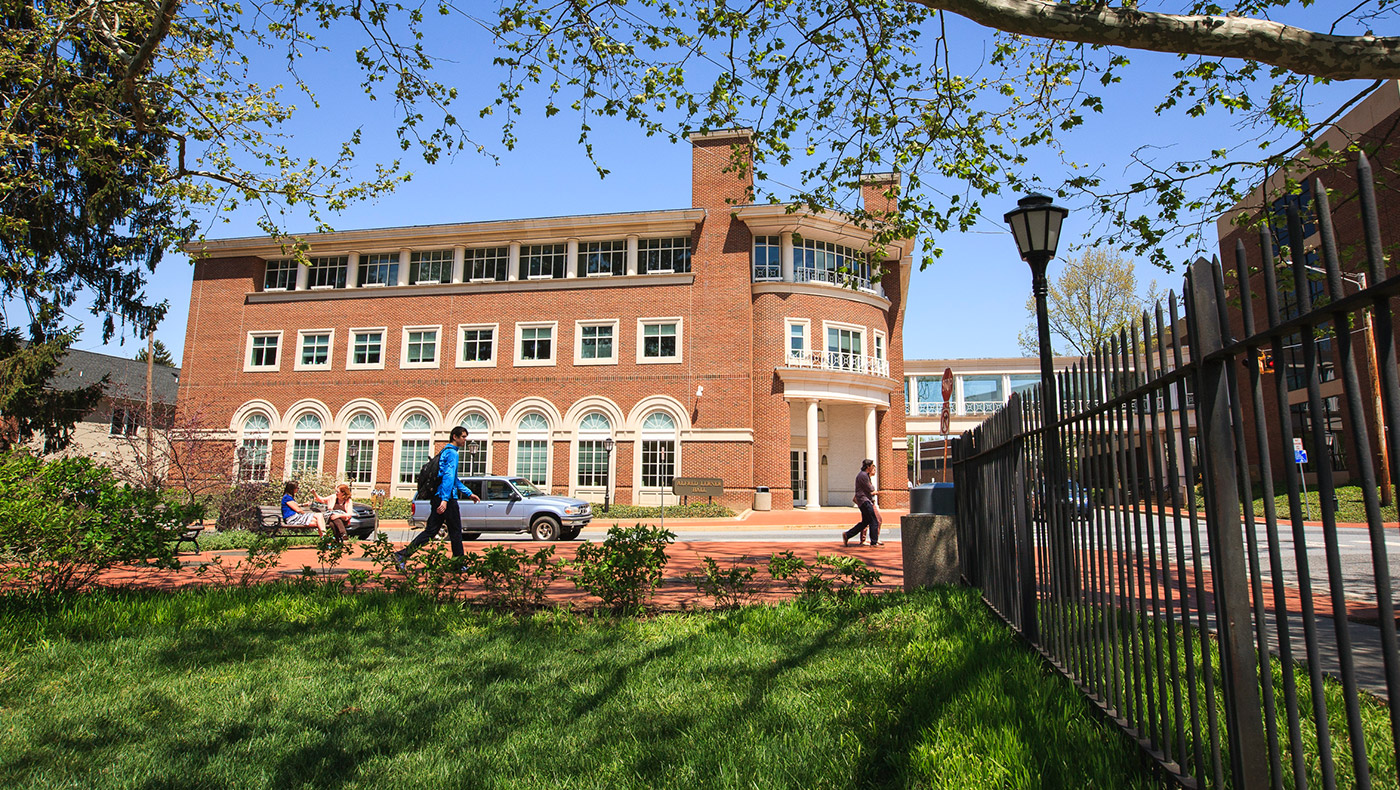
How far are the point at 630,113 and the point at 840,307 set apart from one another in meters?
23.7

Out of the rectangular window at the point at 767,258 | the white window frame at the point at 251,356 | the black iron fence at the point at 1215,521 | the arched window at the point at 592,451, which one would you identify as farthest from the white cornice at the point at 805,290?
the black iron fence at the point at 1215,521

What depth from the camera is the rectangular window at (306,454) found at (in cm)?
3375

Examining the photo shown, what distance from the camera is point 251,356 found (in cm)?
3572

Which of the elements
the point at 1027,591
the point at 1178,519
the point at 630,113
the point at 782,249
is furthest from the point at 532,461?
the point at 1178,519

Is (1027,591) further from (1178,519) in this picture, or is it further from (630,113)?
(630,113)

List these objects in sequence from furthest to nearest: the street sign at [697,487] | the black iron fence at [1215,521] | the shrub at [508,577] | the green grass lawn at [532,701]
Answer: the street sign at [697,487], the shrub at [508,577], the green grass lawn at [532,701], the black iron fence at [1215,521]

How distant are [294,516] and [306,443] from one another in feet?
66.9

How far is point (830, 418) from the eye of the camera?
36.1 meters

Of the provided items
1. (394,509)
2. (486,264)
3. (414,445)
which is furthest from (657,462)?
(486,264)

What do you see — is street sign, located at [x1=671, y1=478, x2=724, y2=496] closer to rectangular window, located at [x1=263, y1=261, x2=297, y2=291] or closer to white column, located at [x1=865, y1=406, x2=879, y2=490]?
white column, located at [x1=865, y1=406, x2=879, y2=490]

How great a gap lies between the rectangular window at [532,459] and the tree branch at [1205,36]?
2865 cm

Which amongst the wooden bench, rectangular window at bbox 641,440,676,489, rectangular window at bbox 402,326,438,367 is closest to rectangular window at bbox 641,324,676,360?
rectangular window at bbox 641,440,676,489

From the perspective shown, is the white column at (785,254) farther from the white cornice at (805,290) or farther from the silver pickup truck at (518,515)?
the silver pickup truck at (518,515)

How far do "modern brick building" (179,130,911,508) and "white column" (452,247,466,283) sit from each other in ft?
0.21
